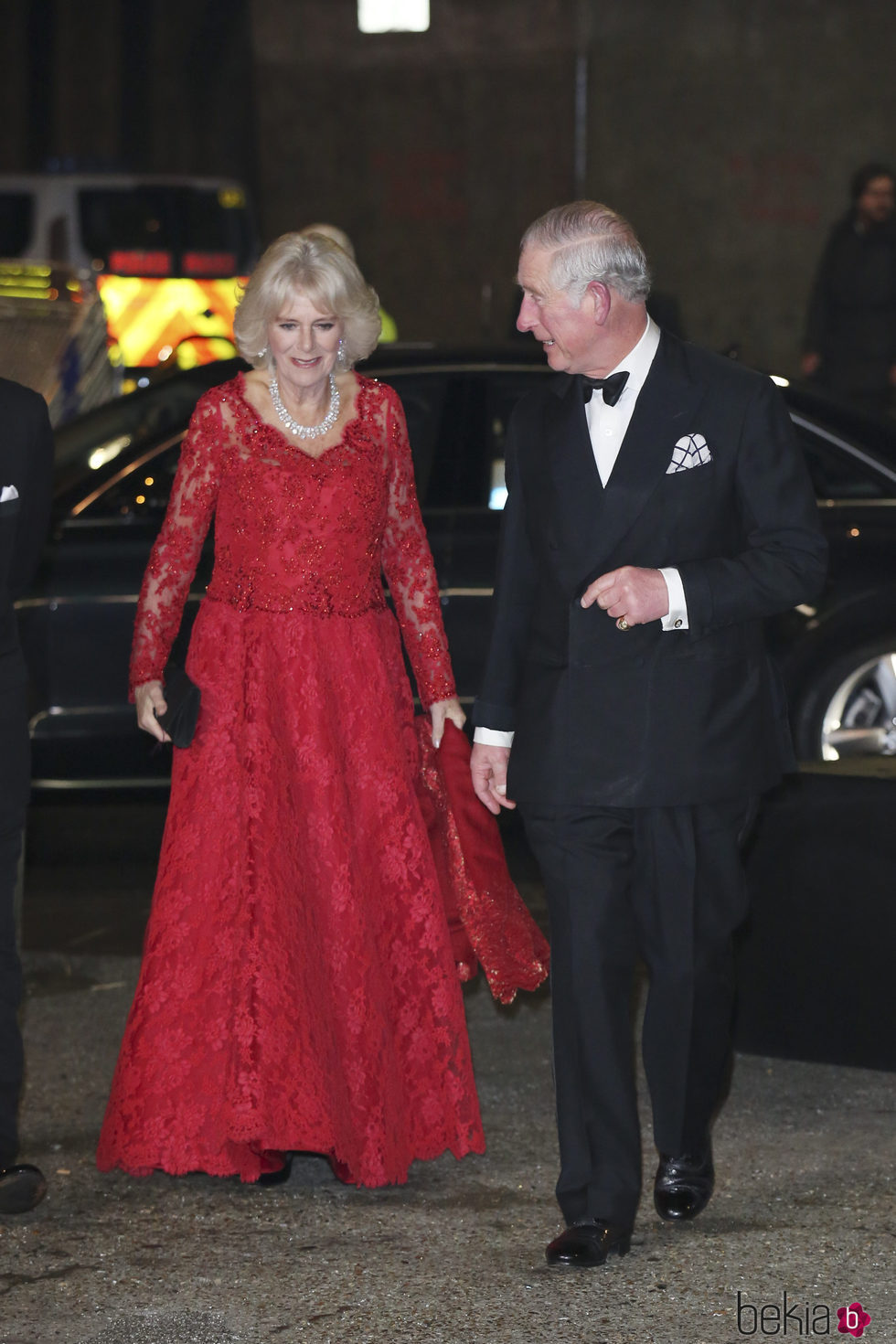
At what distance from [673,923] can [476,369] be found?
3434 mm

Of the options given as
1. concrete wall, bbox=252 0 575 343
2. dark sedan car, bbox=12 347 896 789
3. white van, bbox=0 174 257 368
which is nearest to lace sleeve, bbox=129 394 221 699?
dark sedan car, bbox=12 347 896 789

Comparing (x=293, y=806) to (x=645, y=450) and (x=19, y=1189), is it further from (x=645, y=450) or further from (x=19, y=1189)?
(x=645, y=450)

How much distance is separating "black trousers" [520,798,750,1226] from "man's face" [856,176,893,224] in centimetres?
797

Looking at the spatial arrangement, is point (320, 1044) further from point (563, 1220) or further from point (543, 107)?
point (543, 107)

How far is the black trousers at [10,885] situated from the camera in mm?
4219

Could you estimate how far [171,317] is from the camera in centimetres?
1630

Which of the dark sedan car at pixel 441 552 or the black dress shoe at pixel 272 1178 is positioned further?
the dark sedan car at pixel 441 552

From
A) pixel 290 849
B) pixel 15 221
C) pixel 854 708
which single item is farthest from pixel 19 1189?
pixel 15 221

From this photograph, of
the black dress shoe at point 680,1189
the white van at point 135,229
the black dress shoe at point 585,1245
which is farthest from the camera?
the white van at point 135,229

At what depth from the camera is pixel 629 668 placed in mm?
3865

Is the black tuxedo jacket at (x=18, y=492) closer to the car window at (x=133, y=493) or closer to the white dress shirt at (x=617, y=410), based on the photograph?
the white dress shirt at (x=617, y=410)

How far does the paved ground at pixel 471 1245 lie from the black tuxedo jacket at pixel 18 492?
1.03m

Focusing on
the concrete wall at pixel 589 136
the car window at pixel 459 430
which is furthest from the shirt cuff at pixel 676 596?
the concrete wall at pixel 589 136

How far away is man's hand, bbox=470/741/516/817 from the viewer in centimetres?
408
